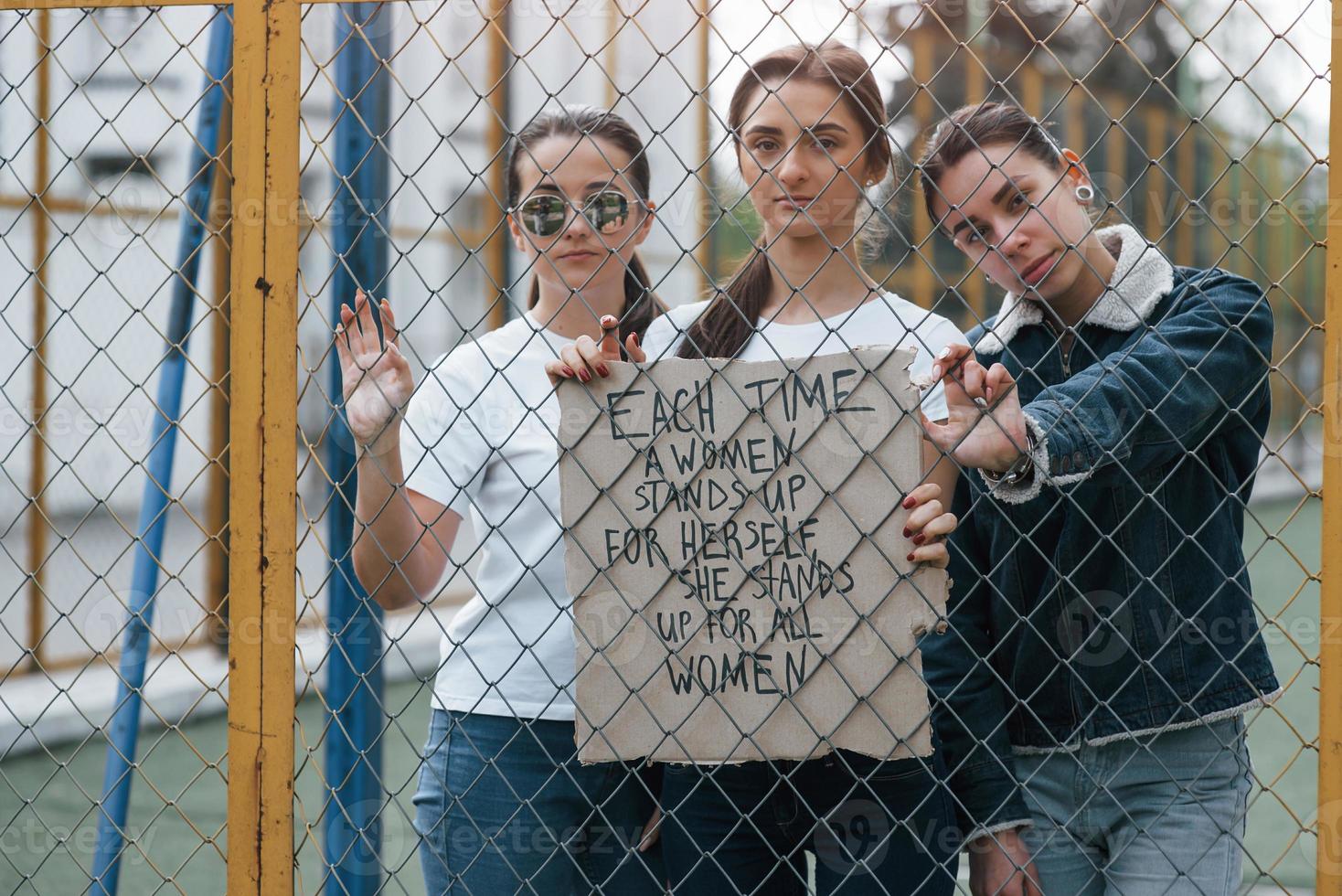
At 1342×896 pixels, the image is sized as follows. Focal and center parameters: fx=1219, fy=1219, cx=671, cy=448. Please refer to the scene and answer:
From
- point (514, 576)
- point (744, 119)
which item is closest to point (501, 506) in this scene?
point (514, 576)

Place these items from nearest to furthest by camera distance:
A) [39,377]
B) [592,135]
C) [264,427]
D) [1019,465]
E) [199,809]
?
[1019,465] → [264,427] → [592,135] → [199,809] → [39,377]

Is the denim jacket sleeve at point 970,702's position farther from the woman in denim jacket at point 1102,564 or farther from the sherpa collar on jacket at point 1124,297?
the sherpa collar on jacket at point 1124,297

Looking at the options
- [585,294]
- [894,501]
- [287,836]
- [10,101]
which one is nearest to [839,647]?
[894,501]

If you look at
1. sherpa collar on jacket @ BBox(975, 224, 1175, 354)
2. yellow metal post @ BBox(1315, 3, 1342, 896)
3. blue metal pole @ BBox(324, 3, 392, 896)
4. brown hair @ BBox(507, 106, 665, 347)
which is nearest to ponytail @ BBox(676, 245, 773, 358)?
brown hair @ BBox(507, 106, 665, 347)

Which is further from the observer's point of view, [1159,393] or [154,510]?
[154,510]

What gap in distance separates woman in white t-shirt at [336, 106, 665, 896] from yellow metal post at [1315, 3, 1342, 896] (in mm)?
708

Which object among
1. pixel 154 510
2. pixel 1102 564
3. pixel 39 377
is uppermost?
pixel 1102 564

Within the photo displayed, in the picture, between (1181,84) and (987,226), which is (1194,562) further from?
(1181,84)

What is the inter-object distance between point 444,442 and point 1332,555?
97 centimetres

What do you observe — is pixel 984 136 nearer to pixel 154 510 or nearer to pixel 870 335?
pixel 870 335

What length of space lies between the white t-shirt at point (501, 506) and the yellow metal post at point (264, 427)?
0.16 meters

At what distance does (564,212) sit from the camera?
1466 mm

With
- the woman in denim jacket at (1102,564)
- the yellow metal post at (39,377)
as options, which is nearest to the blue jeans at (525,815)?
the woman in denim jacket at (1102,564)

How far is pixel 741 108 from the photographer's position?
1.40m
